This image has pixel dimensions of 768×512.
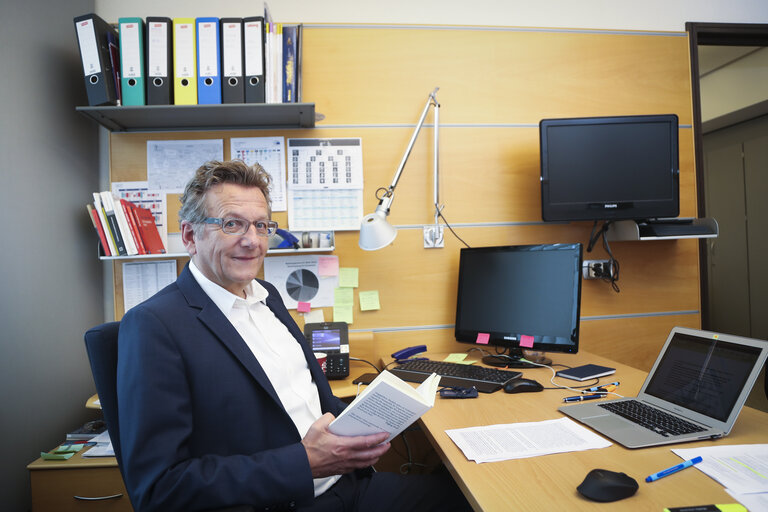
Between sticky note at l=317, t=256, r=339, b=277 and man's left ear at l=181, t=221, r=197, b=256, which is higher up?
man's left ear at l=181, t=221, r=197, b=256

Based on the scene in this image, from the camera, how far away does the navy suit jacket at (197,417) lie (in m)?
0.82

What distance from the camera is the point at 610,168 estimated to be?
6.27ft

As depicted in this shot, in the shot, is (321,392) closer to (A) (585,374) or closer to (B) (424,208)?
(A) (585,374)

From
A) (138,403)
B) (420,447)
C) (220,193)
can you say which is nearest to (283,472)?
(138,403)

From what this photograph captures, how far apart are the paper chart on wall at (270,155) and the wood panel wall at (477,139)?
0.04m

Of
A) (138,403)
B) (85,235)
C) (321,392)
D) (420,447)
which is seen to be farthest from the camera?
(420,447)

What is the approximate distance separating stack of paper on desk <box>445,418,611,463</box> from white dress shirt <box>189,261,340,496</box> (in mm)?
373

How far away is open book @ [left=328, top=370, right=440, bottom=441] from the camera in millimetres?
852

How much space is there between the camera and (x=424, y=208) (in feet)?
6.73

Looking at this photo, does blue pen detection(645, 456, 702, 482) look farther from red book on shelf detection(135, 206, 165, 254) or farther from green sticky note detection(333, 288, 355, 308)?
red book on shelf detection(135, 206, 165, 254)

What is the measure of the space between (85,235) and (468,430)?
1828 millimetres

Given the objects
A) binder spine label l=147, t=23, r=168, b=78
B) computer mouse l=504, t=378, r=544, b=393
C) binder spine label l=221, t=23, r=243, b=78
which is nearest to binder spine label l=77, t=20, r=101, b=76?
binder spine label l=147, t=23, r=168, b=78

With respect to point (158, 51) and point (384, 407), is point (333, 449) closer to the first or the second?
point (384, 407)

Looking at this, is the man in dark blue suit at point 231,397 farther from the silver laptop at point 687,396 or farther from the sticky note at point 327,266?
the sticky note at point 327,266
